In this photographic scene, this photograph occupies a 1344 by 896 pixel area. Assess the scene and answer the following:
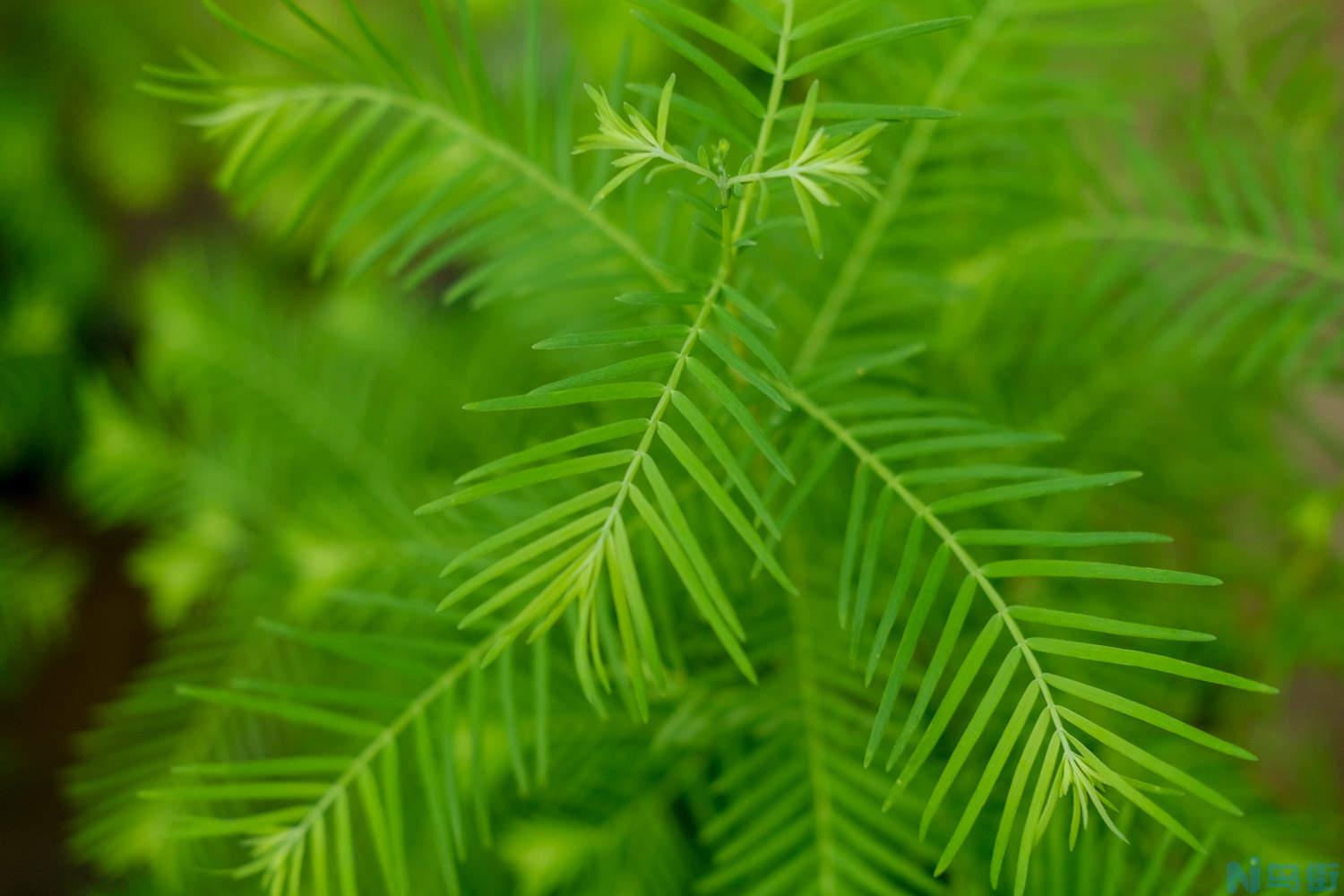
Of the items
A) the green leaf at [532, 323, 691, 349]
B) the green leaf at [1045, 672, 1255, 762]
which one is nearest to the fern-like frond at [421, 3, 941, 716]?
the green leaf at [532, 323, 691, 349]

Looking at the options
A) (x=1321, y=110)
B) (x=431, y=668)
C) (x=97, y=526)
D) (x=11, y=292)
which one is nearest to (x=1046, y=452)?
(x=1321, y=110)

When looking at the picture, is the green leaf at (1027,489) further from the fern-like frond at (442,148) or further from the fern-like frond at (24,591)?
the fern-like frond at (24,591)

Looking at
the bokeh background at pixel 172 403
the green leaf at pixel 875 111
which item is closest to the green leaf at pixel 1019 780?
the green leaf at pixel 875 111

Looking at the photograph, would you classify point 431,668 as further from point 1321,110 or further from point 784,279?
point 1321,110

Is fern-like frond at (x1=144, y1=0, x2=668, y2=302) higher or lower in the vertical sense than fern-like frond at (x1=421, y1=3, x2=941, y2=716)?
higher

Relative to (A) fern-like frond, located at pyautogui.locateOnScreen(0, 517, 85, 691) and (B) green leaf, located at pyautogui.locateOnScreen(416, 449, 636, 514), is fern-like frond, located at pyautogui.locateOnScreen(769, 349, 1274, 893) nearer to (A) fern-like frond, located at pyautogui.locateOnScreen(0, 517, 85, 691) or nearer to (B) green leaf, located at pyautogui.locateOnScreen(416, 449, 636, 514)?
(B) green leaf, located at pyautogui.locateOnScreen(416, 449, 636, 514)

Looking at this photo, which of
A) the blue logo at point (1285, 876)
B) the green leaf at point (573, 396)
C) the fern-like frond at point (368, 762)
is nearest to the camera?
the green leaf at point (573, 396)

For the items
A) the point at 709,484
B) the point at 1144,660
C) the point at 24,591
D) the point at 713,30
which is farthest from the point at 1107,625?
the point at 24,591
